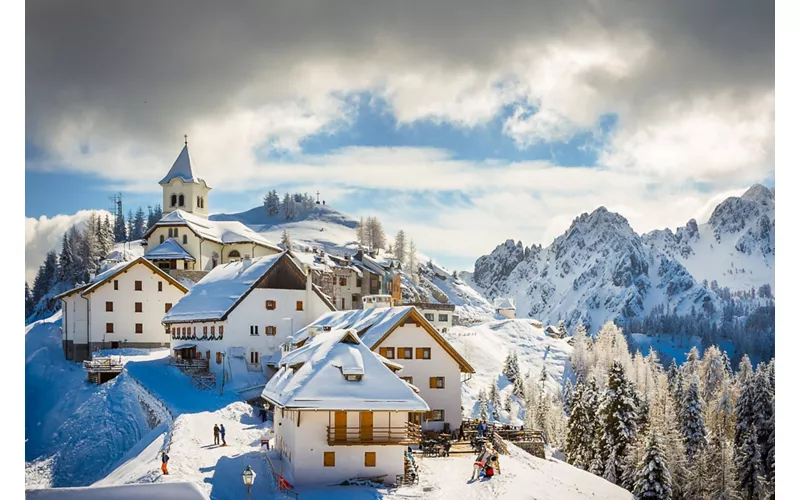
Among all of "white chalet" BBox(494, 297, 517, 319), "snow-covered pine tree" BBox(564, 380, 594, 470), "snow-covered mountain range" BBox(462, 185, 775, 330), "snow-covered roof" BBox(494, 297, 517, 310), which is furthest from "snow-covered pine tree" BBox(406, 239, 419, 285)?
"snow-covered mountain range" BBox(462, 185, 775, 330)

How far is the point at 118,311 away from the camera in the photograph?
21.8m

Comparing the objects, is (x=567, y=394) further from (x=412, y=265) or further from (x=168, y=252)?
(x=168, y=252)

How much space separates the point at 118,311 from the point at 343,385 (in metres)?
12.5

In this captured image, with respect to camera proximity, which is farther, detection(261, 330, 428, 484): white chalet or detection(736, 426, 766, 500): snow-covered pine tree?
detection(736, 426, 766, 500): snow-covered pine tree

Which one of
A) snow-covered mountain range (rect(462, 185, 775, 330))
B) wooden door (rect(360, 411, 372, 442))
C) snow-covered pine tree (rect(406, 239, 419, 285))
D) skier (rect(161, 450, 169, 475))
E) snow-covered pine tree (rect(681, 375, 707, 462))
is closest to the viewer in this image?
skier (rect(161, 450, 169, 475))

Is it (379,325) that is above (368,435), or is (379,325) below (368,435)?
above

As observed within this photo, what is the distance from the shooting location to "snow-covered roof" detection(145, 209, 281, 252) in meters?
31.0

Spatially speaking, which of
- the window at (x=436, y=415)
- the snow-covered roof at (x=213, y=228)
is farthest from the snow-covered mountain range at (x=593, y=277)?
the window at (x=436, y=415)

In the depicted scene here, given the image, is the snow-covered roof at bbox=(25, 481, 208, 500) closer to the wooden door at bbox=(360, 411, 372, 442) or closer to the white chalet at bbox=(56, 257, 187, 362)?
the wooden door at bbox=(360, 411, 372, 442)

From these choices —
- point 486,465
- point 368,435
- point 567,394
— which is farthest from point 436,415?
point 567,394

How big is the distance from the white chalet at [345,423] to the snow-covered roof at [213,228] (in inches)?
805

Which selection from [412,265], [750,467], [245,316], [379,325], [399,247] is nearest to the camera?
[379,325]

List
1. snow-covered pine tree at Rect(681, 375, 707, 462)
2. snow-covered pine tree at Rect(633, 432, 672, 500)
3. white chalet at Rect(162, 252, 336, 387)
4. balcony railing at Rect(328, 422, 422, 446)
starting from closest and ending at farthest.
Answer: balcony railing at Rect(328, 422, 422, 446)
snow-covered pine tree at Rect(633, 432, 672, 500)
white chalet at Rect(162, 252, 336, 387)
snow-covered pine tree at Rect(681, 375, 707, 462)

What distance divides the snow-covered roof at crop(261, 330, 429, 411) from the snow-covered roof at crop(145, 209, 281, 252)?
1972 cm
